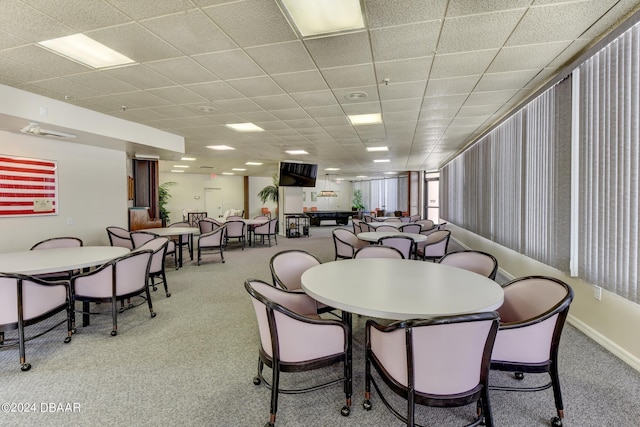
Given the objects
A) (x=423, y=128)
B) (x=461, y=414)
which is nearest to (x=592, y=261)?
(x=461, y=414)

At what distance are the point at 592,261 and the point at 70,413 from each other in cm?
451

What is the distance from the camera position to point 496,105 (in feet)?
15.2

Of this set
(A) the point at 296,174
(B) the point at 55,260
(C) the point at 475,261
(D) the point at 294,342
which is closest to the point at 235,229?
(A) the point at 296,174

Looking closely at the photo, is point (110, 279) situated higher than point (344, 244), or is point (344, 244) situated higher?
point (344, 244)

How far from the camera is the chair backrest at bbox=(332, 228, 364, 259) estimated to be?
15.8 feet

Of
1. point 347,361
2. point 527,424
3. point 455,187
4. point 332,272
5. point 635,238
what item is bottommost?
point 527,424

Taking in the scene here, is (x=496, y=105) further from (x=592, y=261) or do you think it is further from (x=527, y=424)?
(x=527, y=424)

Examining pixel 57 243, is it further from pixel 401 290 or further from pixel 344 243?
pixel 401 290

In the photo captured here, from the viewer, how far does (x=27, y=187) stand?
16.0ft

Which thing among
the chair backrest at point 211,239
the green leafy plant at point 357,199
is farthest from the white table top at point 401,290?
the green leafy plant at point 357,199

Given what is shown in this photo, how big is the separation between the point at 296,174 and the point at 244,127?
460 cm

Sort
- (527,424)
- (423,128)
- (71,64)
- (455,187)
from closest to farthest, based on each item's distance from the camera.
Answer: (527,424) → (71,64) → (423,128) → (455,187)

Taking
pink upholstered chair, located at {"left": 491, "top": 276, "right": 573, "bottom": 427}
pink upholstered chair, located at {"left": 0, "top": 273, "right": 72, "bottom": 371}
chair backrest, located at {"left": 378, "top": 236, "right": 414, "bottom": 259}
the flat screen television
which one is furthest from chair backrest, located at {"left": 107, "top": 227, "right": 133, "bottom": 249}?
pink upholstered chair, located at {"left": 491, "top": 276, "right": 573, "bottom": 427}

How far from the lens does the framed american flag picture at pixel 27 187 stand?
182 inches
